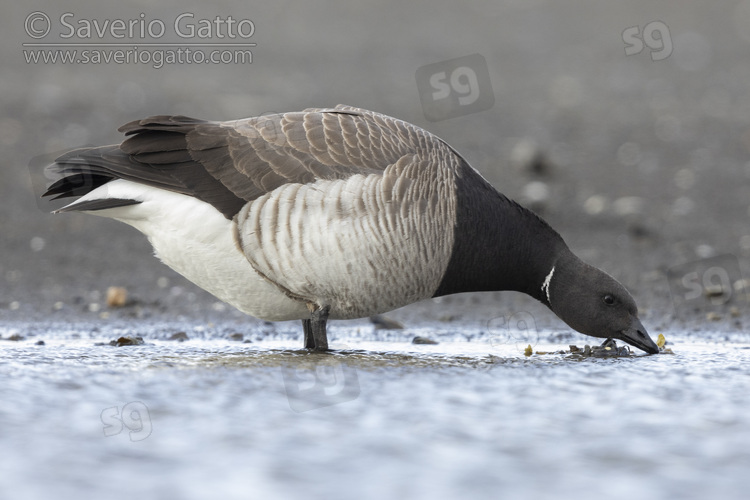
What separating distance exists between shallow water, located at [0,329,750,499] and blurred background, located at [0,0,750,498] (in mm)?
19

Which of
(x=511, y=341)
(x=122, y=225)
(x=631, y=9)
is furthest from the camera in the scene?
(x=631, y=9)

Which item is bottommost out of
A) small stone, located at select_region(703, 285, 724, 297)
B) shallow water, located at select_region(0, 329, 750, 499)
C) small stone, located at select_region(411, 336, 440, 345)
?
shallow water, located at select_region(0, 329, 750, 499)

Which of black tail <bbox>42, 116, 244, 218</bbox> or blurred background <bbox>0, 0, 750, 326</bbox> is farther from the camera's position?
blurred background <bbox>0, 0, 750, 326</bbox>

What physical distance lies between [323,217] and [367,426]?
6.62ft

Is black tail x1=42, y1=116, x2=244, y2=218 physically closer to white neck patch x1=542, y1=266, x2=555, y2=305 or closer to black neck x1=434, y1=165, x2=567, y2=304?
black neck x1=434, y1=165, x2=567, y2=304

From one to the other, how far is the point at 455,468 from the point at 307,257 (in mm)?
2583

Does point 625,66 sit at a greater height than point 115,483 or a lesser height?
greater

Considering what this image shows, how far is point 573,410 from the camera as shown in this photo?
204 inches

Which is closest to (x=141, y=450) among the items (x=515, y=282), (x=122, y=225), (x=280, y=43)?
(x=515, y=282)

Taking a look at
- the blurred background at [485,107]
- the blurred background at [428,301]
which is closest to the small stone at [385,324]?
the blurred background at [428,301]

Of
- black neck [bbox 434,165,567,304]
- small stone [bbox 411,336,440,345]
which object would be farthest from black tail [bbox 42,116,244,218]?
small stone [bbox 411,336,440,345]

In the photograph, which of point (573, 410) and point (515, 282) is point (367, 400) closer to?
point (573, 410)

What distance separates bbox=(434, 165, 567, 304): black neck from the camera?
6949 millimetres

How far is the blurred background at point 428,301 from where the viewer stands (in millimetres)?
4293
